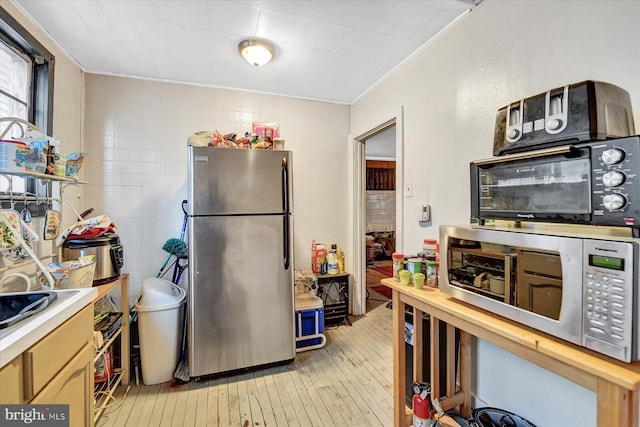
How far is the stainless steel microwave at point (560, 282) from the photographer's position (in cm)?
69

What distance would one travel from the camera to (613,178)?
77 cm

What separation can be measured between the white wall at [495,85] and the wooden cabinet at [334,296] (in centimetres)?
103

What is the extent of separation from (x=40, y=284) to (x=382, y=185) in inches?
241

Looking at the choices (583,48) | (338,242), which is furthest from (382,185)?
(583,48)

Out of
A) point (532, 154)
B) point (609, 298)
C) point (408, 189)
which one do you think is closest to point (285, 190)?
point (408, 189)

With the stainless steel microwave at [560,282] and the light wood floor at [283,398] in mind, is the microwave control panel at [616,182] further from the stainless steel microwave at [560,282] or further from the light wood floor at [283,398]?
the light wood floor at [283,398]

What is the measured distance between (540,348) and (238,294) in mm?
1792

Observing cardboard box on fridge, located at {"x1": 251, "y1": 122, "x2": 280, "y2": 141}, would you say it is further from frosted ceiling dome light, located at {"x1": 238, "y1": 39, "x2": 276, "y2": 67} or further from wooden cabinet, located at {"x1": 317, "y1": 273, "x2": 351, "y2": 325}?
wooden cabinet, located at {"x1": 317, "y1": 273, "x2": 351, "y2": 325}

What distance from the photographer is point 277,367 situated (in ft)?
7.32

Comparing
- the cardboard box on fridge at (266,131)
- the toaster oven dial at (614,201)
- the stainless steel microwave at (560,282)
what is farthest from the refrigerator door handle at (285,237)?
the toaster oven dial at (614,201)

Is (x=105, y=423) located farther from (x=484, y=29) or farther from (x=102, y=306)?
(x=484, y=29)

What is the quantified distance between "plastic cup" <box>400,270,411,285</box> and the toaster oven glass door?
465 mm

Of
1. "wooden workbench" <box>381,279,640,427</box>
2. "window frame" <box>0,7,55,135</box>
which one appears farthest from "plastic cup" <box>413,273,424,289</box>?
"window frame" <box>0,7,55,135</box>

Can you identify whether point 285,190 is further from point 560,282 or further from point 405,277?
point 560,282
